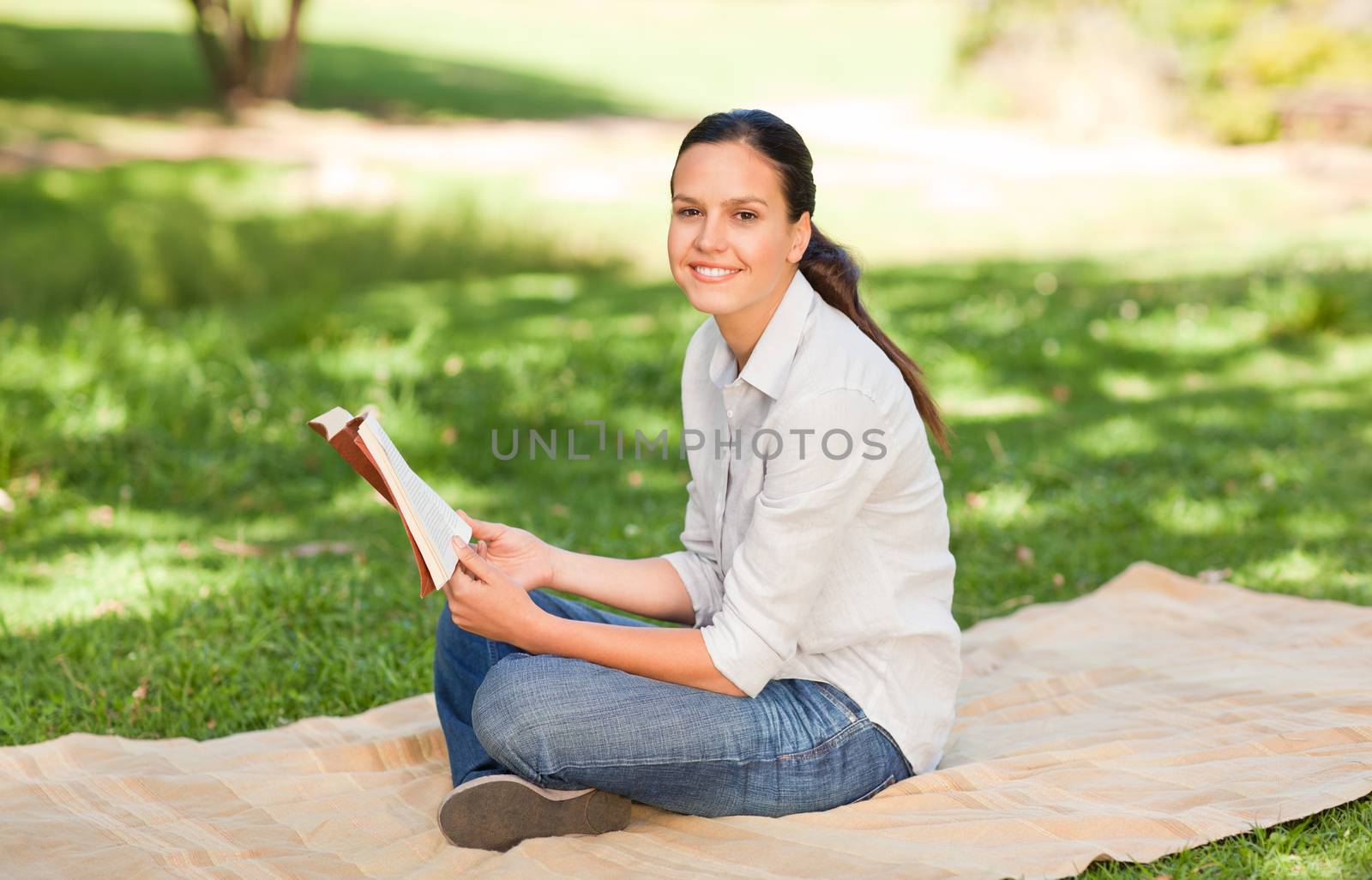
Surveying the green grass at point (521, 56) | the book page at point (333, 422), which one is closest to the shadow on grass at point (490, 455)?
the book page at point (333, 422)

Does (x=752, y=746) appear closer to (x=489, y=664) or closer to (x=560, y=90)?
(x=489, y=664)

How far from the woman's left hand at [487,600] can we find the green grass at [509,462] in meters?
1.09

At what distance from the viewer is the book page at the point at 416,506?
234cm

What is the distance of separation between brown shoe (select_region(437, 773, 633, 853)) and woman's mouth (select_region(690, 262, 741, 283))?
3.32 ft

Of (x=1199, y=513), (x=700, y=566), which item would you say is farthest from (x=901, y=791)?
(x=1199, y=513)

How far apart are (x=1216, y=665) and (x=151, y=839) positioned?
8.43ft

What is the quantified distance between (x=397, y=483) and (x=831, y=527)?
2.58 ft

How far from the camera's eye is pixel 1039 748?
2.93 m

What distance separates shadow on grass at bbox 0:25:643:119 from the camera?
1886 cm

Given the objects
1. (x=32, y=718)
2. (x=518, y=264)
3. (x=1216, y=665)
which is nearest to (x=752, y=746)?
(x=1216, y=665)

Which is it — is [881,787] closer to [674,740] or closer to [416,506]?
[674,740]

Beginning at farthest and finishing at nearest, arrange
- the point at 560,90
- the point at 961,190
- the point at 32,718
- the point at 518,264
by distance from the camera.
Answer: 1. the point at 560,90
2. the point at 961,190
3. the point at 518,264
4. the point at 32,718

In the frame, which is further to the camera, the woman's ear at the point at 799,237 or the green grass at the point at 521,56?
the green grass at the point at 521,56

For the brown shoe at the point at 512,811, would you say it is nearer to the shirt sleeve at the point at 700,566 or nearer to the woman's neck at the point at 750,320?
the shirt sleeve at the point at 700,566
